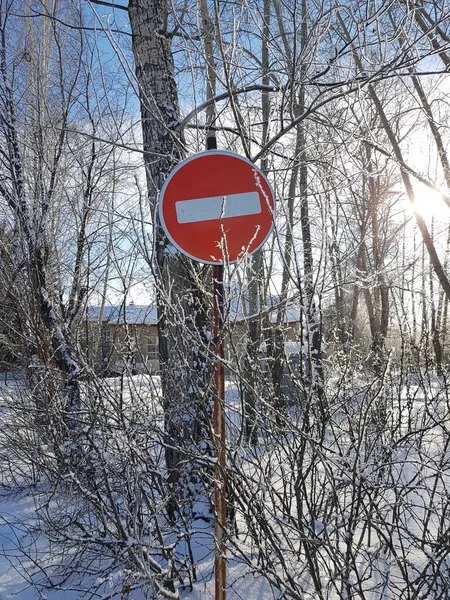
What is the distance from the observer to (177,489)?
3166 millimetres

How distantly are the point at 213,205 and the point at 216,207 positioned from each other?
18 mm

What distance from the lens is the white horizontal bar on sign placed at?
2.04 m

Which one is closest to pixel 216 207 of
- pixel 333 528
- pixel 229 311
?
pixel 229 311

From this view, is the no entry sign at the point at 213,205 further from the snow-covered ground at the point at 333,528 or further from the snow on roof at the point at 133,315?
the snow-covered ground at the point at 333,528

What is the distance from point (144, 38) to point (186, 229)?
7.98 feet

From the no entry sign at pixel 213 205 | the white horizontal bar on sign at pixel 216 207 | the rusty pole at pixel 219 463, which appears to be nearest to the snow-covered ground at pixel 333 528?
the rusty pole at pixel 219 463

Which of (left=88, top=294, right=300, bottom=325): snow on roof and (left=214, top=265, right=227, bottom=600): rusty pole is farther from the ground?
(left=88, top=294, right=300, bottom=325): snow on roof

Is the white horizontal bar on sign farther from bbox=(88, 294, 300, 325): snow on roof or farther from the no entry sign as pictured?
bbox=(88, 294, 300, 325): snow on roof

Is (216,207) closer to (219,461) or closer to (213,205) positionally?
(213,205)

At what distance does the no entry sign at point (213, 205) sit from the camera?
2037 mm

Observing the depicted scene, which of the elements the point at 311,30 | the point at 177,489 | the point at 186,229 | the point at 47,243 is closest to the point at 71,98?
the point at 47,243

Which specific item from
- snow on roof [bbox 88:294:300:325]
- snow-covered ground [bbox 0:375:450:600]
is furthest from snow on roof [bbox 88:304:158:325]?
snow-covered ground [bbox 0:375:450:600]

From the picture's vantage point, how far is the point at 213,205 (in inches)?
81.0

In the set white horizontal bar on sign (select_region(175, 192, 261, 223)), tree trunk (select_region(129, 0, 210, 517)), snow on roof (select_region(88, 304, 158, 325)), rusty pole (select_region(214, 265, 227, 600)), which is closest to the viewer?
rusty pole (select_region(214, 265, 227, 600))
